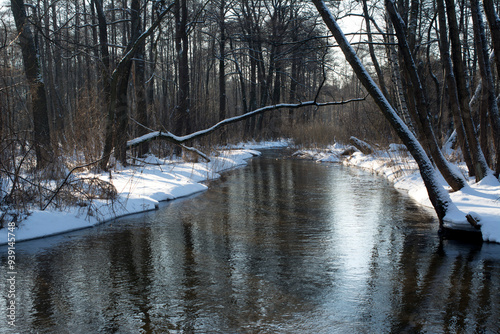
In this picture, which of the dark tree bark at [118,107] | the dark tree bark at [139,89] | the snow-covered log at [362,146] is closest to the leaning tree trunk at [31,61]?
the dark tree bark at [118,107]

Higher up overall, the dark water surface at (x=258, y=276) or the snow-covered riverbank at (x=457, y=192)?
the snow-covered riverbank at (x=457, y=192)

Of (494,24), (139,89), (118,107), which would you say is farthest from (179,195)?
(494,24)

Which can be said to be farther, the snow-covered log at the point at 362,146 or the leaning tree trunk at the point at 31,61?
the snow-covered log at the point at 362,146

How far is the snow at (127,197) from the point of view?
621 cm

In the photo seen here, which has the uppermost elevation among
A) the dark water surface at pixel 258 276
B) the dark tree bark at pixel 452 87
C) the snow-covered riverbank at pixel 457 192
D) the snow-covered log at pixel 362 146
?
the dark tree bark at pixel 452 87

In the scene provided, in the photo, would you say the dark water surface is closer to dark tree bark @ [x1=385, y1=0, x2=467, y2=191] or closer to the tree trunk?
dark tree bark @ [x1=385, y1=0, x2=467, y2=191]

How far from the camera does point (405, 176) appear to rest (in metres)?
11.2

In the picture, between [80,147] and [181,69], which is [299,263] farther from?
[181,69]

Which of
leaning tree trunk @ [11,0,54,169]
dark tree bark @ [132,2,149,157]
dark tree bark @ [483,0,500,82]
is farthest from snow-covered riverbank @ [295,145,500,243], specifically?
leaning tree trunk @ [11,0,54,169]

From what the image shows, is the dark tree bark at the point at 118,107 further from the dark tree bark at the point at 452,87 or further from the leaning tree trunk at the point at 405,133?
the dark tree bark at the point at 452,87

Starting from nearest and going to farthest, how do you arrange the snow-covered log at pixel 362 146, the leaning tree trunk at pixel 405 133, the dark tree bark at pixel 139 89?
1. the leaning tree trunk at pixel 405 133
2. the dark tree bark at pixel 139 89
3. the snow-covered log at pixel 362 146

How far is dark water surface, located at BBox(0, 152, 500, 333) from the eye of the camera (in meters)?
3.70

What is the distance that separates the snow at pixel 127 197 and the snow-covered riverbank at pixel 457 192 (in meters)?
5.03

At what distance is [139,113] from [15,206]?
264 inches
